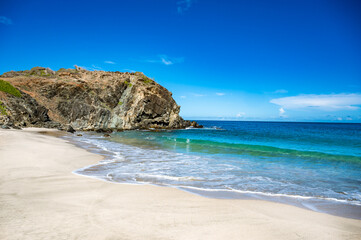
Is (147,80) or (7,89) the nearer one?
(7,89)

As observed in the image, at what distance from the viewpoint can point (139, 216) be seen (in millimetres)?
4484

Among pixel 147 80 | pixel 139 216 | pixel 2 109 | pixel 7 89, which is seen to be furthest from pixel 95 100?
pixel 139 216

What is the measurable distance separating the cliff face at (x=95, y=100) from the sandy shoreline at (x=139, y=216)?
33.2 meters

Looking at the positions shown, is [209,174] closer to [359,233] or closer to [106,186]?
[106,186]

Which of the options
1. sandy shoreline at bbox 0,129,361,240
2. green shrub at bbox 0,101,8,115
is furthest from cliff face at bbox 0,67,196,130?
sandy shoreline at bbox 0,129,361,240

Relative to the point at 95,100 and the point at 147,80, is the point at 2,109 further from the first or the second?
the point at 147,80

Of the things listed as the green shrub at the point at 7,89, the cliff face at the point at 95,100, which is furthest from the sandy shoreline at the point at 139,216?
the cliff face at the point at 95,100

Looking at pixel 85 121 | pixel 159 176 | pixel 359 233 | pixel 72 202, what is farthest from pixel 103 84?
pixel 359 233

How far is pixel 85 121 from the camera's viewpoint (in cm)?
4500

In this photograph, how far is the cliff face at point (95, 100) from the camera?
42.8 metres

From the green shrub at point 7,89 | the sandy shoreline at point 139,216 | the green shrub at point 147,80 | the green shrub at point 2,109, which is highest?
the green shrub at point 147,80

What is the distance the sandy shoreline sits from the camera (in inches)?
145

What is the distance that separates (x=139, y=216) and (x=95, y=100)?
156 ft

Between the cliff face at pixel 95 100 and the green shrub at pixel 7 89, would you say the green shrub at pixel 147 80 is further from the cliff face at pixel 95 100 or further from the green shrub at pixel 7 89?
the green shrub at pixel 7 89
